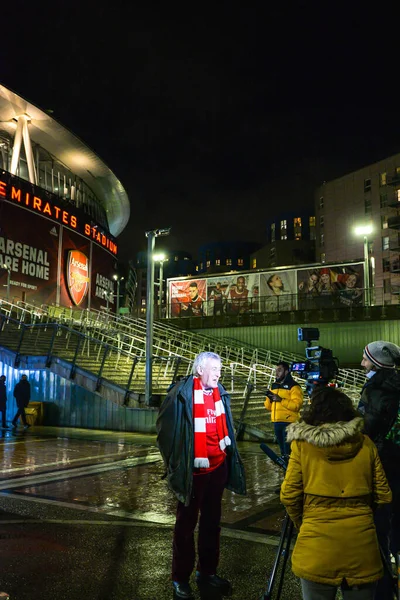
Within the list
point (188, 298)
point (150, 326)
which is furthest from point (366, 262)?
point (150, 326)

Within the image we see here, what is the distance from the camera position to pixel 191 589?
412 centimetres

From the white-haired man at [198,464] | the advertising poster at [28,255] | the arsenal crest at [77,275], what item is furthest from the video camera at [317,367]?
the arsenal crest at [77,275]

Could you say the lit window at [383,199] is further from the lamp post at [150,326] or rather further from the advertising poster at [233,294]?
the lamp post at [150,326]

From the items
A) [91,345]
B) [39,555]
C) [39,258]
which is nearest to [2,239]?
[39,258]

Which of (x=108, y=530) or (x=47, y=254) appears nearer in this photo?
(x=108, y=530)

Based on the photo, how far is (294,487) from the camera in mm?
2723

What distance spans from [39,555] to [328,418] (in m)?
3.61

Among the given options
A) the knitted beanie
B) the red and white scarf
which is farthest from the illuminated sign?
the knitted beanie

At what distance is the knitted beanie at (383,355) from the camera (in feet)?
13.1

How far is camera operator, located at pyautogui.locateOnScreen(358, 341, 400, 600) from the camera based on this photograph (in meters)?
3.66

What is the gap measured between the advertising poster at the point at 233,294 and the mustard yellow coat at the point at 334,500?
3028 cm

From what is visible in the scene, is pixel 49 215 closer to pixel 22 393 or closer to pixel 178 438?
A: pixel 22 393

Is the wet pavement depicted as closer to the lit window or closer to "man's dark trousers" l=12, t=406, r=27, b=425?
"man's dark trousers" l=12, t=406, r=27, b=425

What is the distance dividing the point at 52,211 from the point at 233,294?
1236 centimetres
